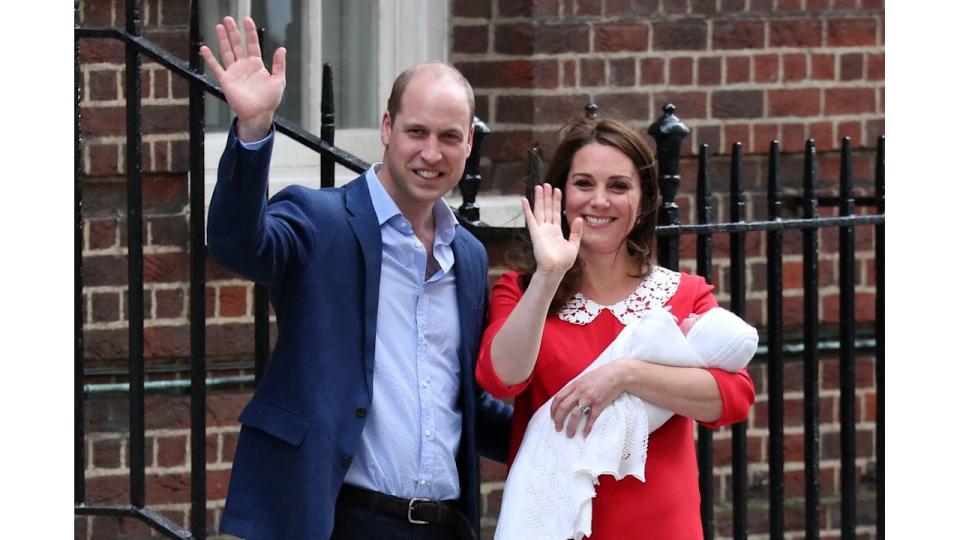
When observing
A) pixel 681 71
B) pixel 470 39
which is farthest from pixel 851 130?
pixel 470 39

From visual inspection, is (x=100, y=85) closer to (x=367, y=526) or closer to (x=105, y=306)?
(x=105, y=306)

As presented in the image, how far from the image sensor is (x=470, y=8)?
232 inches

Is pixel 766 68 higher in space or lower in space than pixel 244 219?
higher

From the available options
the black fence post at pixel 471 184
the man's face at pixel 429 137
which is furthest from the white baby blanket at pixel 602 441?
the black fence post at pixel 471 184

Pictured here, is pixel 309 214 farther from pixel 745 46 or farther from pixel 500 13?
pixel 745 46

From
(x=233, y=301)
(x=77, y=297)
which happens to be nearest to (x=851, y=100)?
(x=233, y=301)

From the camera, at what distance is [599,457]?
329 cm

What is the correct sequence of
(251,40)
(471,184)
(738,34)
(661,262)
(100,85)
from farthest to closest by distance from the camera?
(738,34), (100,85), (661,262), (471,184), (251,40)

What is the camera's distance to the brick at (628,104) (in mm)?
5824

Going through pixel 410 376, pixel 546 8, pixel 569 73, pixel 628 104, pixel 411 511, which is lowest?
pixel 411 511

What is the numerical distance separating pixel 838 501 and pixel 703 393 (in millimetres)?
3018

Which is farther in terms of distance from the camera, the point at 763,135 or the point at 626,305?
the point at 763,135

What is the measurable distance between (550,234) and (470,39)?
9.12ft

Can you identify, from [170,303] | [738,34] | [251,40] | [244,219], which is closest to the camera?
[244,219]
